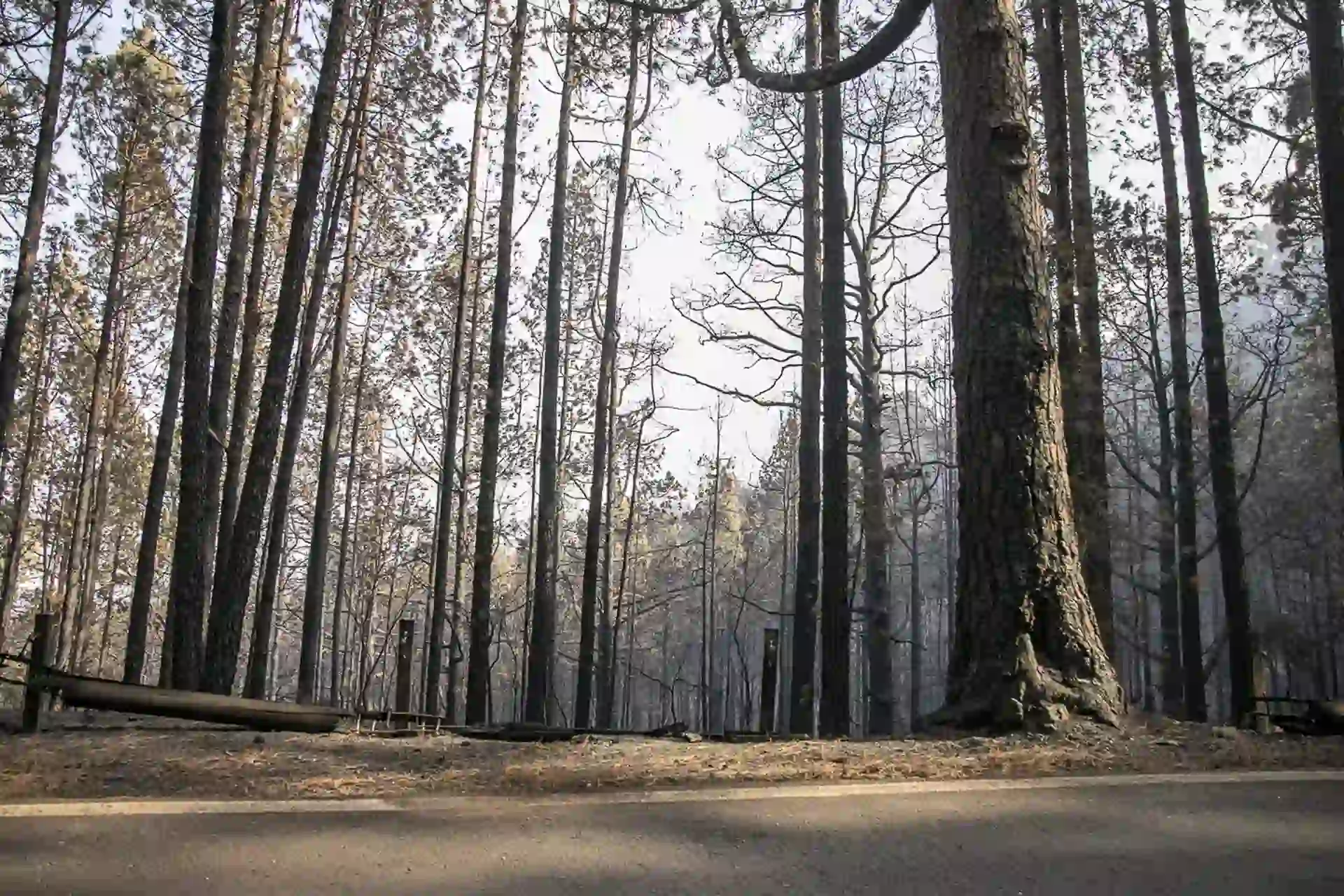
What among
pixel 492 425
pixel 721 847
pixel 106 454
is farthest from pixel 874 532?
pixel 106 454

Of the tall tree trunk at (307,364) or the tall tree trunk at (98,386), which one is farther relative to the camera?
the tall tree trunk at (98,386)

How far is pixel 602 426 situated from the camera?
748 inches

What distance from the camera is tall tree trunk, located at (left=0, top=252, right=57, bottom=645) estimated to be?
67.1ft

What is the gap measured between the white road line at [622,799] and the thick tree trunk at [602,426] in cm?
1310

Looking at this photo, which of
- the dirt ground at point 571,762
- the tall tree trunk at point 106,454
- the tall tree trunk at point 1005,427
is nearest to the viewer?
the dirt ground at point 571,762

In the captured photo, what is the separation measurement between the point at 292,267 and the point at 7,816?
812 centimetres

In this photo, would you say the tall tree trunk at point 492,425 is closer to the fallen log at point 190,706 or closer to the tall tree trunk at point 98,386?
the tall tree trunk at point 98,386

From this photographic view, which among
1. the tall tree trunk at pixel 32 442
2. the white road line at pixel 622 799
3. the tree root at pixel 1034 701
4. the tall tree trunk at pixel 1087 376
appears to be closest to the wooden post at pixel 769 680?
the tall tree trunk at pixel 1087 376

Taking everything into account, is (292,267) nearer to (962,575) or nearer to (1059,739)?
(962,575)

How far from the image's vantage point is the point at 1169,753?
13.9ft

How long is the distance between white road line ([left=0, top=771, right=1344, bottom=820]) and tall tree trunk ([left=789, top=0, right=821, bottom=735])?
9606 mm

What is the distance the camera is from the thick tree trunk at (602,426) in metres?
17.0

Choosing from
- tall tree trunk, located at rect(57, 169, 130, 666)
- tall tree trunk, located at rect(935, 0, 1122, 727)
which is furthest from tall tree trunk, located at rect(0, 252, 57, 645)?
tall tree trunk, located at rect(935, 0, 1122, 727)

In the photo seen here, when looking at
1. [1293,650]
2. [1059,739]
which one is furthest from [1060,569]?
[1293,650]
